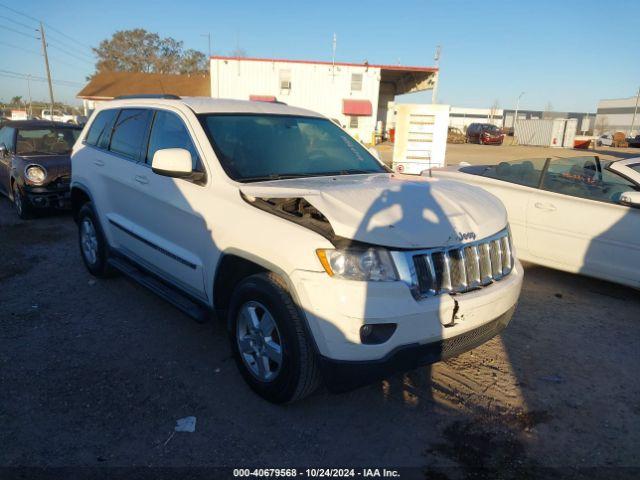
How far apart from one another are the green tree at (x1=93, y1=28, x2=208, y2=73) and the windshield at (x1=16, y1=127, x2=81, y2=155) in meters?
63.1

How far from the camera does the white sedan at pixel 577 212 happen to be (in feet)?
15.2

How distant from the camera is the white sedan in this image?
15.2 ft

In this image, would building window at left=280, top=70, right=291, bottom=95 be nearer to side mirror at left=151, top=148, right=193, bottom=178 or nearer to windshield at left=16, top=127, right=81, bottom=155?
windshield at left=16, top=127, right=81, bottom=155

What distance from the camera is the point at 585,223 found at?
486 centimetres

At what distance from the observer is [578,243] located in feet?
16.1

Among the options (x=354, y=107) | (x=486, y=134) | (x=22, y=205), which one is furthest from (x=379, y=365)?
(x=486, y=134)

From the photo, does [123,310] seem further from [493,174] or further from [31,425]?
[493,174]

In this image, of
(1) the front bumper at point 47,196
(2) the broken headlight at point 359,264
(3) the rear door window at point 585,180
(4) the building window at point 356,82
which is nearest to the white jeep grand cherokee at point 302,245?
(2) the broken headlight at point 359,264

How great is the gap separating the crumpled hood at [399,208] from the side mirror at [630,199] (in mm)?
2127

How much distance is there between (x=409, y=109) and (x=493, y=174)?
26.7 feet

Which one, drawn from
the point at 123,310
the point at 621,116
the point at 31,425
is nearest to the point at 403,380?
the point at 31,425

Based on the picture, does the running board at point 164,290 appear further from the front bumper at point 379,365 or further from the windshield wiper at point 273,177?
the front bumper at point 379,365

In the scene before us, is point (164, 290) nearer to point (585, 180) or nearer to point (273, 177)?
point (273, 177)

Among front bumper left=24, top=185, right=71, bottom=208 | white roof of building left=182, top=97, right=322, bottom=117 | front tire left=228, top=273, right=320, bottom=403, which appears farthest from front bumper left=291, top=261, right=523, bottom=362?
front bumper left=24, top=185, right=71, bottom=208
